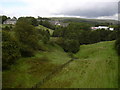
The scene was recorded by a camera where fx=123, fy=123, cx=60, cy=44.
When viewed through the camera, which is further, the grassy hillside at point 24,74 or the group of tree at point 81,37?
the group of tree at point 81,37

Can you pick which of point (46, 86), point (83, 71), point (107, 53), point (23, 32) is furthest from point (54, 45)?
point (46, 86)

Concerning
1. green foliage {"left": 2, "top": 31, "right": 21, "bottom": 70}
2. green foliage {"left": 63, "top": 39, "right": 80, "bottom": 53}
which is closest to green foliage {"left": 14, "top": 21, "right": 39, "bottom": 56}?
green foliage {"left": 2, "top": 31, "right": 21, "bottom": 70}

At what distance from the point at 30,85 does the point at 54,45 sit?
44.9 m

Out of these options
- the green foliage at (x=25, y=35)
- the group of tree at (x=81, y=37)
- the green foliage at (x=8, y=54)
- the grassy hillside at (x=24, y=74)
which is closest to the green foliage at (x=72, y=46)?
the group of tree at (x=81, y=37)

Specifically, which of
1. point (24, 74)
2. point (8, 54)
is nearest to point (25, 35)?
point (8, 54)

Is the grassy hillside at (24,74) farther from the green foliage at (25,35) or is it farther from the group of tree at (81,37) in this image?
the group of tree at (81,37)

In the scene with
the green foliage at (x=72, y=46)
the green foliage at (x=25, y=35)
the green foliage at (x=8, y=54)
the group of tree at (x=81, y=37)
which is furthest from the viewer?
the group of tree at (x=81, y=37)

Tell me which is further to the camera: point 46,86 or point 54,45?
point 54,45

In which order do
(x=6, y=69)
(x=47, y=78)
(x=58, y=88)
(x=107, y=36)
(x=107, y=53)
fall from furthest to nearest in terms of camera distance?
(x=107, y=36)
(x=107, y=53)
(x=6, y=69)
(x=47, y=78)
(x=58, y=88)

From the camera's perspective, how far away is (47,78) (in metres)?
28.2

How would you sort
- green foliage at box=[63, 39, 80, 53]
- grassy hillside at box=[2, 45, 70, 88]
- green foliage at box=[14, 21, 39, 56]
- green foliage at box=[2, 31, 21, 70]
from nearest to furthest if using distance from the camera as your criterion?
grassy hillside at box=[2, 45, 70, 88] < green foliage at box=[2, 31, 21, 70] < green foliage at box=[14, 21, 39, 56] < green foliage at box=[63, 39, 80, 53]

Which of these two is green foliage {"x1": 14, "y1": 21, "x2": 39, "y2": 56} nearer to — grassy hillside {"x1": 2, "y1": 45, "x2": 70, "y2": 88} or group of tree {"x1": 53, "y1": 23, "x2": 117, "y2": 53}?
grassy hillside {"x1": 2, "y1": 45, "x2": 70, "y2": 88}

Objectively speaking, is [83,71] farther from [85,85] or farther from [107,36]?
[107,36]

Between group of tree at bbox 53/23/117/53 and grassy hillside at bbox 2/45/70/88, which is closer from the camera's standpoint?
grassy hillside at bbox 2/45/70/88
